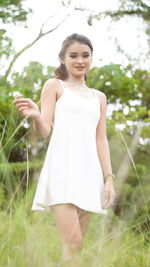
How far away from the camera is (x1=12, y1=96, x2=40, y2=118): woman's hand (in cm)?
208

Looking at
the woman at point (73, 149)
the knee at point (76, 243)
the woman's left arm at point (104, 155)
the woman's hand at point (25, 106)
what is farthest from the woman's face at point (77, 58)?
the knee at point (76, 243)

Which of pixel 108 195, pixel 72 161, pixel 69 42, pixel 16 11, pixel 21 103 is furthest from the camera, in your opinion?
pixel 16 11

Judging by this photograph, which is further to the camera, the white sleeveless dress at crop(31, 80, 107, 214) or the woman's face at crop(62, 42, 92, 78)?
the woman's face at crop(62, 42, 92, 78)

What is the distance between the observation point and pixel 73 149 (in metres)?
2.38

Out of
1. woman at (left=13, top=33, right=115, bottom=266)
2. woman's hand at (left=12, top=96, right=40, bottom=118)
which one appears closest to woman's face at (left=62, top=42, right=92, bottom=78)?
woman at (left=13, top=33, right=115, bottom=266)

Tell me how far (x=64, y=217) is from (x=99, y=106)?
71 centimetres

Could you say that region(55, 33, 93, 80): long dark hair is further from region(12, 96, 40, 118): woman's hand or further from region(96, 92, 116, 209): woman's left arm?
region(12, 96, 40, 118): woman's hand

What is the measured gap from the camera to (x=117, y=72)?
18.5 feet

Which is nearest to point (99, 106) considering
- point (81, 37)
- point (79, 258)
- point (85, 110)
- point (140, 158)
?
point (85, 110)

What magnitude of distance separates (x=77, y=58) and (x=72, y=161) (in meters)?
0.57

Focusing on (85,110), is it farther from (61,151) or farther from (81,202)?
(81,202)

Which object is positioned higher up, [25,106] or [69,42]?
[69,42]

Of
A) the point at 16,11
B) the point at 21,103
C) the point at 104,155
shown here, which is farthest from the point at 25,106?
the point at 16,11

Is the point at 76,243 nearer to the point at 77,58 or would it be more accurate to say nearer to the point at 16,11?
the point at 77,58
